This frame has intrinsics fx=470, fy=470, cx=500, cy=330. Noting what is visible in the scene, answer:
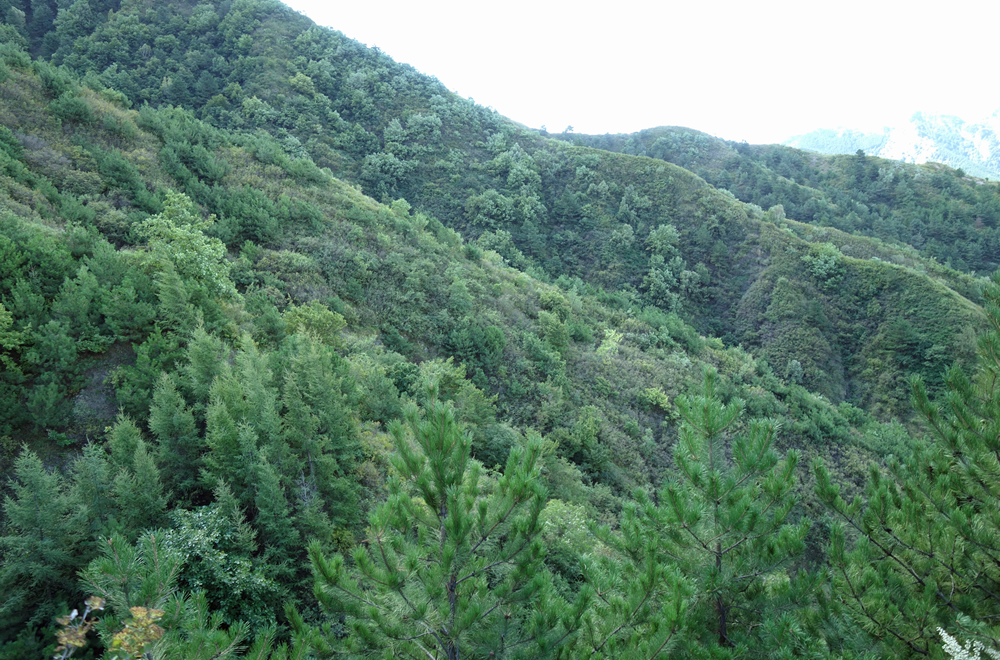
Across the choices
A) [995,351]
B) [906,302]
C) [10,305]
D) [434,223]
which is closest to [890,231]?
[906,302]

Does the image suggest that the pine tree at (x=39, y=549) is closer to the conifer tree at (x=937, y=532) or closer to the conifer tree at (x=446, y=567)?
the conifer tree at (x=446, y=567)

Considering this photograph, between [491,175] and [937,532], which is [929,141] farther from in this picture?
[937,532]

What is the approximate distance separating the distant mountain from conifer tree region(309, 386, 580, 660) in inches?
6810

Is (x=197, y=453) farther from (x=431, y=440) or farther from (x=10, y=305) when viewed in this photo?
(x=431, y=440)

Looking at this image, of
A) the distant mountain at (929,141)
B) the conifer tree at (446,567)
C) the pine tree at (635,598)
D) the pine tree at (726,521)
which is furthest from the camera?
the distant mountain at (929,141)

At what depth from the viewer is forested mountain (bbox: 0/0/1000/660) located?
393 cm

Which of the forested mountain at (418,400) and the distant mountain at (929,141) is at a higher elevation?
the distant mountain at (929,141)

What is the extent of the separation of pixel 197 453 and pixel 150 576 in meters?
5.12

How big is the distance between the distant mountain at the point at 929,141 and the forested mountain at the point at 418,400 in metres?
142

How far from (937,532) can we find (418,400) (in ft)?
36.0

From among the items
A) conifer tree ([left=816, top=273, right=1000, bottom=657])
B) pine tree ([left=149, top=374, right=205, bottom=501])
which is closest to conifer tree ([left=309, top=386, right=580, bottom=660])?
conifer tree ([left=816, top=273, right=1000, bottom=657])

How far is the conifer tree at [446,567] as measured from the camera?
3.88 meters

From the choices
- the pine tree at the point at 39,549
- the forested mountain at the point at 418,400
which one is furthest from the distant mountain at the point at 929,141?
the pine tree at the point at 39,549

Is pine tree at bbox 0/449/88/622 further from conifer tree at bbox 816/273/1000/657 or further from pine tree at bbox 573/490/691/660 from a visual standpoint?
conifer tree at bbox 816/273/1000/657
